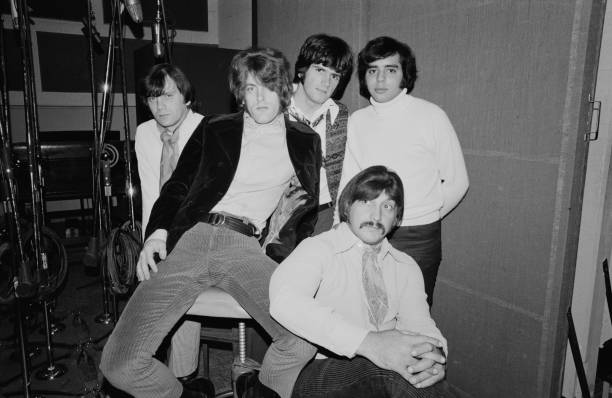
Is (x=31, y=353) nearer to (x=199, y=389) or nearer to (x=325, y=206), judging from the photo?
(x=199, y=389)

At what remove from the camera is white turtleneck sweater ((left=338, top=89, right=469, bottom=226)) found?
6.09 feet

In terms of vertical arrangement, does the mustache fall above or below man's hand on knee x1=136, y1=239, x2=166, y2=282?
above

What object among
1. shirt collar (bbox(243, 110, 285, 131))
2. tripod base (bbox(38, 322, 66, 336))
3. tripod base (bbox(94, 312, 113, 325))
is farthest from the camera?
tripod base (bbox(94, 312, 113, 325))

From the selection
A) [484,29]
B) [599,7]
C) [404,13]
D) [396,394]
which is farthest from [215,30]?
[396,394]

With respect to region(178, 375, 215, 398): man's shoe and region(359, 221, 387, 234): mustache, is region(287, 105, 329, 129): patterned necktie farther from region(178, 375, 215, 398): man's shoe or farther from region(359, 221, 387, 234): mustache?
region(178, 375, 215, 398): man's shoe

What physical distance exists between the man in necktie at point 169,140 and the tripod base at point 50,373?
97 cm

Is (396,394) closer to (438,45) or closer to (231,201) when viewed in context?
(231,201)

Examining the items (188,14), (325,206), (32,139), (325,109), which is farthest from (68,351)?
(188,14)

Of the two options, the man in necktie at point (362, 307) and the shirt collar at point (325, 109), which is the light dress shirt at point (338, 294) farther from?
the shirt collar at point (325, 109)

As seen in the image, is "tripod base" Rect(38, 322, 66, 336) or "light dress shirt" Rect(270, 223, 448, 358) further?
"tripod base" Rect(38, 322, 66, 336)

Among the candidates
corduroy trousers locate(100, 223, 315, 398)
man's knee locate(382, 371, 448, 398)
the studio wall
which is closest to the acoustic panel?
the studio wall

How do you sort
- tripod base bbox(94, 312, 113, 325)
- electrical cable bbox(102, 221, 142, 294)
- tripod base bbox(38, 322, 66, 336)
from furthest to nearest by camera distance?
tripod base bbox(94, 312, 113, 325) < tripod base bbox(38, 322, 66, 336) < electrical cable bbox(102, 221, 142, 294)

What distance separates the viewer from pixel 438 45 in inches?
80.2

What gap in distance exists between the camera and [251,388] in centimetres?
163
